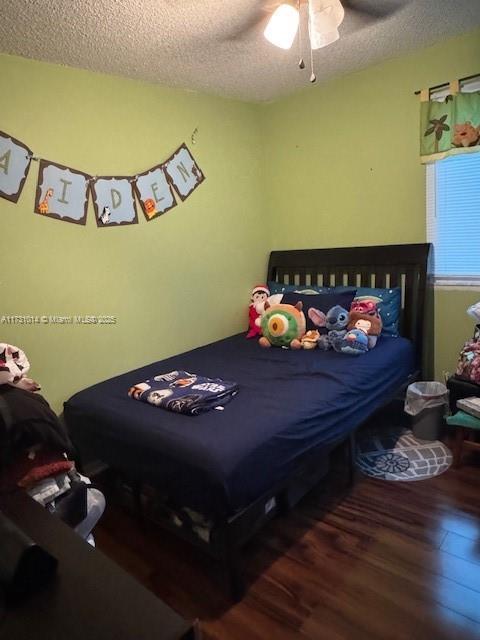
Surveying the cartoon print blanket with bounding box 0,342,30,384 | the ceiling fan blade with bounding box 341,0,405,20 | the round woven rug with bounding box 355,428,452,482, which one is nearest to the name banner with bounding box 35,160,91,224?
the cartoon print blanket with bounding box 0,342,30,384

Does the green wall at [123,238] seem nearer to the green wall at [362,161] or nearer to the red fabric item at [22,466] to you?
→ the green wall at [362,161]

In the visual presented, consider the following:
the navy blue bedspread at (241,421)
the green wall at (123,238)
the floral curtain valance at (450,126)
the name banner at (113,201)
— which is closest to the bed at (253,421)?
the navy blue bedspread at (241,421)

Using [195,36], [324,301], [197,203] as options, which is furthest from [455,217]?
[195,36]

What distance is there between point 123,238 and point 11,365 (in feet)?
3.64

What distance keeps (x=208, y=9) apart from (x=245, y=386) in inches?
69.7

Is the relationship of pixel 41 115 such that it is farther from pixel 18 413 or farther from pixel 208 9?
pixel 18 413

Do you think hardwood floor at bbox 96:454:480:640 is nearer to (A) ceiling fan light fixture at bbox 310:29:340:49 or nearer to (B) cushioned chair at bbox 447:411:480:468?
(B) cushioned chair at bbox 447:411:480:468

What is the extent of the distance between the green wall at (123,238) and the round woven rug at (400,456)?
135cm

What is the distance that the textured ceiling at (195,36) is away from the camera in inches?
70.1

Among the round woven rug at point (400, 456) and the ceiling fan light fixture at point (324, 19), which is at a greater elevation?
the ceiling fan light fixture at point (324, 19)

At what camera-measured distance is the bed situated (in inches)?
61.4

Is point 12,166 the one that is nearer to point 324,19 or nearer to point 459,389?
point 324,19

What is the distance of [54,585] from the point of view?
87cm

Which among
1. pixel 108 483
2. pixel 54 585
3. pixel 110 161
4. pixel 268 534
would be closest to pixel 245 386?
pixel 268 534
